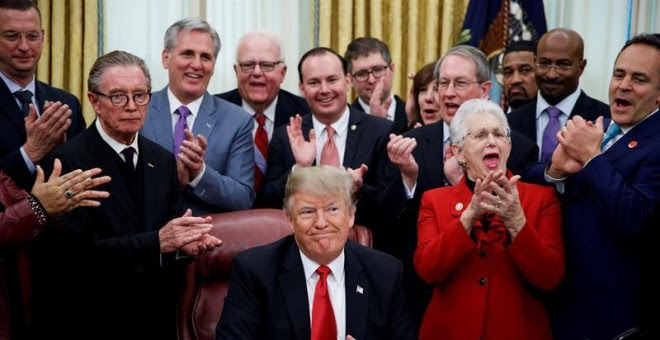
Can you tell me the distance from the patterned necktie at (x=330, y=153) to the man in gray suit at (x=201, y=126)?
0.33m

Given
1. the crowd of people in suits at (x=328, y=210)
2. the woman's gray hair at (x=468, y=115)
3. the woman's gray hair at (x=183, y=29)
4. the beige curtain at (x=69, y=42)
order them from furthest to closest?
the beige curtain at (x=69, y=42) → the woman's gray hair at (x=183, y=29) → the woman's gray hair at (x=468, y=115) → the crowd of people in suits at (x=328, y=210)

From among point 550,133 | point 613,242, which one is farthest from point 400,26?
point 613,242

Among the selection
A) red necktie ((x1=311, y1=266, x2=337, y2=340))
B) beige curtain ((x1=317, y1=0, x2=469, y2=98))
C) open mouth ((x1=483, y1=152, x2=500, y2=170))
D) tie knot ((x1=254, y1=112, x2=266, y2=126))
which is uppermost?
beige curtain ((x1=317, y1=0, x2=469, y2=98))

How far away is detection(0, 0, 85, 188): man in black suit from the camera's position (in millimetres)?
3791

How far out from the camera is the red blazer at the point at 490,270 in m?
3.30

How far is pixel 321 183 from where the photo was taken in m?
3.23

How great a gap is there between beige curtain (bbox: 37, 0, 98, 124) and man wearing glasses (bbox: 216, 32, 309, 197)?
1.55 metres

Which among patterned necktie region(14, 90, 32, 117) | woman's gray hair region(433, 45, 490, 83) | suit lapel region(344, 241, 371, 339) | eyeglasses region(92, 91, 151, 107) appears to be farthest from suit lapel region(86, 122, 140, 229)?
woman's gray hair region(433, 45, 490, 83)

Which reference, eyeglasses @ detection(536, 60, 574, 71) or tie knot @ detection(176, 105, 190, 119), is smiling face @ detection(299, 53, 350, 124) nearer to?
tie knot @ detection(176, 105, 190, 119)

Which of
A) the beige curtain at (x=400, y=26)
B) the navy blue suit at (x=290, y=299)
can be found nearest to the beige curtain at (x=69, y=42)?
the beige curtain at (x=400, y=26)

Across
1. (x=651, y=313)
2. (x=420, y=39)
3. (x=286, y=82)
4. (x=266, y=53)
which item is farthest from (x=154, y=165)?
(x=420, y=39)

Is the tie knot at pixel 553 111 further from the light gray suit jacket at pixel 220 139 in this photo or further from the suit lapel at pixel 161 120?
the suit lapel at pixel 161 120

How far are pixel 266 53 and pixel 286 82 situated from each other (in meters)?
1.58

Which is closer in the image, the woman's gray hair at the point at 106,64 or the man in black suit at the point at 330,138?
the woman's gray hair at the point at 106,64
